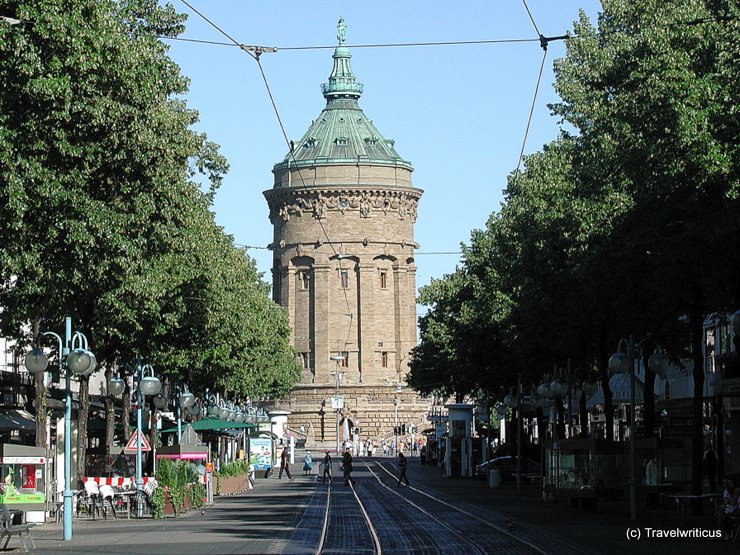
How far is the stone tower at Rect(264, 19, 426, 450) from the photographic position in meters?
154

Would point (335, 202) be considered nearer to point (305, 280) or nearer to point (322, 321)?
point (305, 280)

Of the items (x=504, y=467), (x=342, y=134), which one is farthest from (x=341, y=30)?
(x=504, y=467)

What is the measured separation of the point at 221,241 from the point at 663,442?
19.8 meters

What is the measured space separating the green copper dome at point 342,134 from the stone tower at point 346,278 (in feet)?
0.55

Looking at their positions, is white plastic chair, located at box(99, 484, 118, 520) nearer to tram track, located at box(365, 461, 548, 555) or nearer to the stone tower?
tram track, located at box(365, 461, 548, 555)

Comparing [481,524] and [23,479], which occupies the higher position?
[23,479]

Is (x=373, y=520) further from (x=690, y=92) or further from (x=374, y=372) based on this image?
(x=374, y=372)

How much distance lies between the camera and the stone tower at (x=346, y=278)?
504 feet

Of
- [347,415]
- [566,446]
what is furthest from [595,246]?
[347,415]

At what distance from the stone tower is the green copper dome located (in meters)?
0.17

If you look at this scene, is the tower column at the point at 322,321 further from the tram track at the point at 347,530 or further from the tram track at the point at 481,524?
the tram track at the point at 347,530

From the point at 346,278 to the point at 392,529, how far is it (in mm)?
121528

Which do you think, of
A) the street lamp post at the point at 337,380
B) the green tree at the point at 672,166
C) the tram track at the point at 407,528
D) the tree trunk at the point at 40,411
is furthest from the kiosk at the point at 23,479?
the street lamp post at the point at 337,380

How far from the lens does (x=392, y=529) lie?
34250mm
